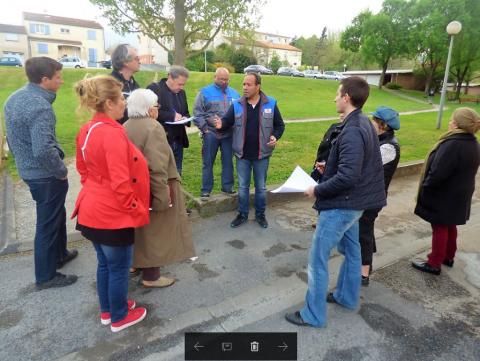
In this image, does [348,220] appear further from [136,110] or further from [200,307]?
[136,110]

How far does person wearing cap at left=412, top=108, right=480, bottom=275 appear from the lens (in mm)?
3379

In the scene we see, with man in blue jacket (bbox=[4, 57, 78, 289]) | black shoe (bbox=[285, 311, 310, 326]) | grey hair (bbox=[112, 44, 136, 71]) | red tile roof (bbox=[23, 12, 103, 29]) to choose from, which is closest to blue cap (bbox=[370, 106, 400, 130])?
black shoe (bbox=[285, 311, 310, 326])

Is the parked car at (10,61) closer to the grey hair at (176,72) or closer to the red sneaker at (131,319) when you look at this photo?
the grey hair at (176,72)

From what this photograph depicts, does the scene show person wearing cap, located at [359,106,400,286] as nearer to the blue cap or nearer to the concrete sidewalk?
the blue cap

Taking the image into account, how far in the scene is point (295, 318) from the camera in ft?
9.40

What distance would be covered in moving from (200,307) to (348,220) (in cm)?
150

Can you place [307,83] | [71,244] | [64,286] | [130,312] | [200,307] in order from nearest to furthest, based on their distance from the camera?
[130,312] → [200,307] → [64,286] → [71,244] → [307,83]

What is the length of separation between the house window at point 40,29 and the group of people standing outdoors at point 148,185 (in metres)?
64.0

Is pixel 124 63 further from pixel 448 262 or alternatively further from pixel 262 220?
pixel 448 262

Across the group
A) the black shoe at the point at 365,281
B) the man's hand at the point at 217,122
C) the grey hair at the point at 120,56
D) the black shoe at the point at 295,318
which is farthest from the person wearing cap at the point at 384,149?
the grey hair at the point at 120,56

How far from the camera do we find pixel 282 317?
2.95m

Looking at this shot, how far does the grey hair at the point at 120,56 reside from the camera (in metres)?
3.88

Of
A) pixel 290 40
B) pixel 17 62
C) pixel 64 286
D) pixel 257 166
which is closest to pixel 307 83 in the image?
pixel 17 62

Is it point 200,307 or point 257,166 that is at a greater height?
point 257,166
